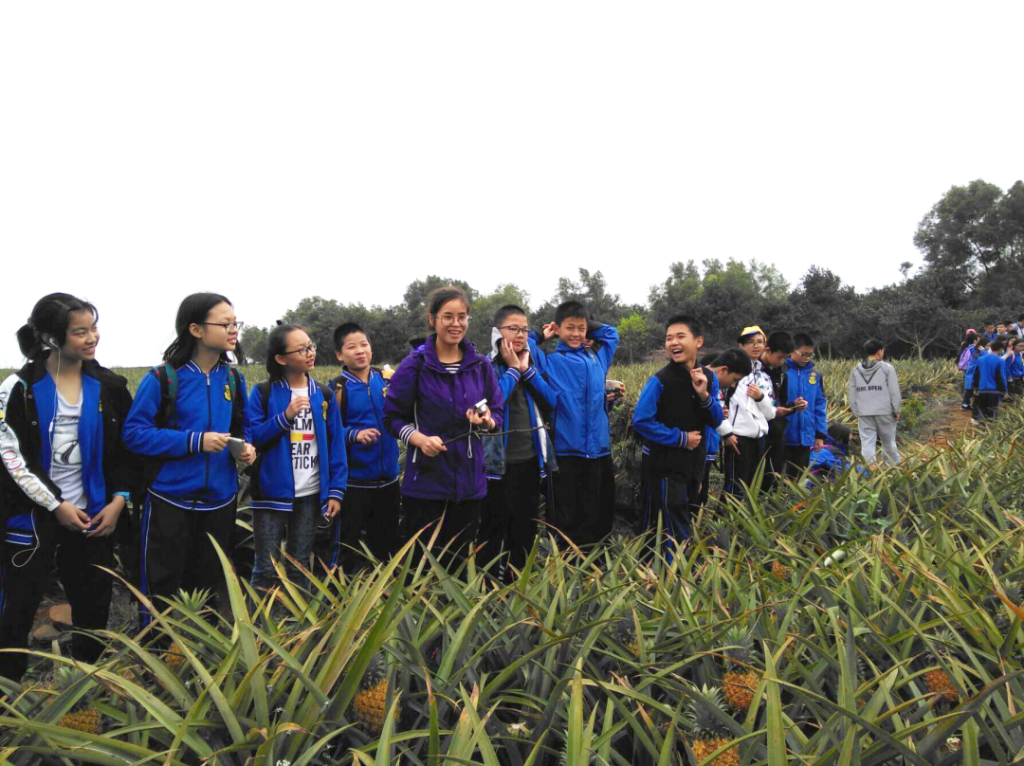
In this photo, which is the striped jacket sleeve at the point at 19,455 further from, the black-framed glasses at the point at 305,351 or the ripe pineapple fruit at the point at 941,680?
the ripe pineapple fruit at the point at 941,680

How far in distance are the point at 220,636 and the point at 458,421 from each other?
193 centimetres

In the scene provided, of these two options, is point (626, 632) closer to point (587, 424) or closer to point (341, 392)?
point (587, 424)

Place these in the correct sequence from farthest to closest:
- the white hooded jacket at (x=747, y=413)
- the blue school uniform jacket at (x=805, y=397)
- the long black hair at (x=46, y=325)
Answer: the blue school uniform jacket at (x=805, y=397)
the white hooded jacket at (x=747, y=413)
the long black hair at (x=46, y=325)

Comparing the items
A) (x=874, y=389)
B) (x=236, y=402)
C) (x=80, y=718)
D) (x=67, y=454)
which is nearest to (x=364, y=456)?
(x=236, y=402)

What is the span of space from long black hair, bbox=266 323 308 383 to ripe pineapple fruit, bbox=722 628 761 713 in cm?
281

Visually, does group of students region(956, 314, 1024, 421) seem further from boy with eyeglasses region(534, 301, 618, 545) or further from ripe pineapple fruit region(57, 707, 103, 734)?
ripe pineapple fruit region(57, 707, 103, 734)

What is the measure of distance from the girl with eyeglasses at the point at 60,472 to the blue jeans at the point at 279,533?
72 centimetres

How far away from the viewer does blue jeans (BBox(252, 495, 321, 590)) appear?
3805 millimetres

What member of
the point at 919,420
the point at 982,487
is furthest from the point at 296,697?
the point at 919,420

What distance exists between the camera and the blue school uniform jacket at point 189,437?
125 inches

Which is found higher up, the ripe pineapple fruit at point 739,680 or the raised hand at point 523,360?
the raised hand at point 523,360

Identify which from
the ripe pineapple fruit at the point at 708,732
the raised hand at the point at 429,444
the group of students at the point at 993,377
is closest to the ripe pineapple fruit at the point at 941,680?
the ripe pineapple fruit at the point at 708,732

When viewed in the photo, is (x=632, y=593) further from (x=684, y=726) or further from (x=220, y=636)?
(x=220, y=636)

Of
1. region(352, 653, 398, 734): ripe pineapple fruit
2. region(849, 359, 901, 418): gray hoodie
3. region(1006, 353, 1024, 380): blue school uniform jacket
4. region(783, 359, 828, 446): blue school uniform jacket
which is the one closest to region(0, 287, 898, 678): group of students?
region(352, 653, 398, 734): ripe pineapple fruit
